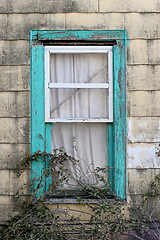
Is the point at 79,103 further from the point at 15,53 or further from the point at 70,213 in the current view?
the point at 70,213

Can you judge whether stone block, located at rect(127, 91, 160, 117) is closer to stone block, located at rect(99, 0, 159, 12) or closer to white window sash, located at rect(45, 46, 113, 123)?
white window sash, located at rect(45, 46, 113, 123)

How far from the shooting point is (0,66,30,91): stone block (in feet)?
11.1

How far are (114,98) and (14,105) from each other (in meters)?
1.19

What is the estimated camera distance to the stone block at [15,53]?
3395 millimetres

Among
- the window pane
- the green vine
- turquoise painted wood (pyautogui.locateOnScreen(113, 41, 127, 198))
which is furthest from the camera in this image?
the window pane

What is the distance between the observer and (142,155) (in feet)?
11.0

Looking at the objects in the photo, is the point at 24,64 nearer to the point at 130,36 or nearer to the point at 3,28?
the point at 3,28

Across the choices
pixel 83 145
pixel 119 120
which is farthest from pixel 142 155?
pixel 83 145

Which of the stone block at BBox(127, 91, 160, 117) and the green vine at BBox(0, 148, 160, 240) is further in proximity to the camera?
the stone block at BBox(127, 91, 160, 117)

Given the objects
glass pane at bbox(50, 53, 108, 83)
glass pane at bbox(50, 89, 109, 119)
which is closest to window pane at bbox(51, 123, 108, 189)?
glass pane at bbox(50, 89, 109, 119)

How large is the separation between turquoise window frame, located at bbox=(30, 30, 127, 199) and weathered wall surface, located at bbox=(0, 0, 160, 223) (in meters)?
0.07

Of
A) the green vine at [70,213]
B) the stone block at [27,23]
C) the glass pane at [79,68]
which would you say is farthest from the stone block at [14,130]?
the stone block at [27,23]

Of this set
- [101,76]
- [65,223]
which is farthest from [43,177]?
[101,76]

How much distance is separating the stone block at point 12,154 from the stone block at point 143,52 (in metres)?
1.63
